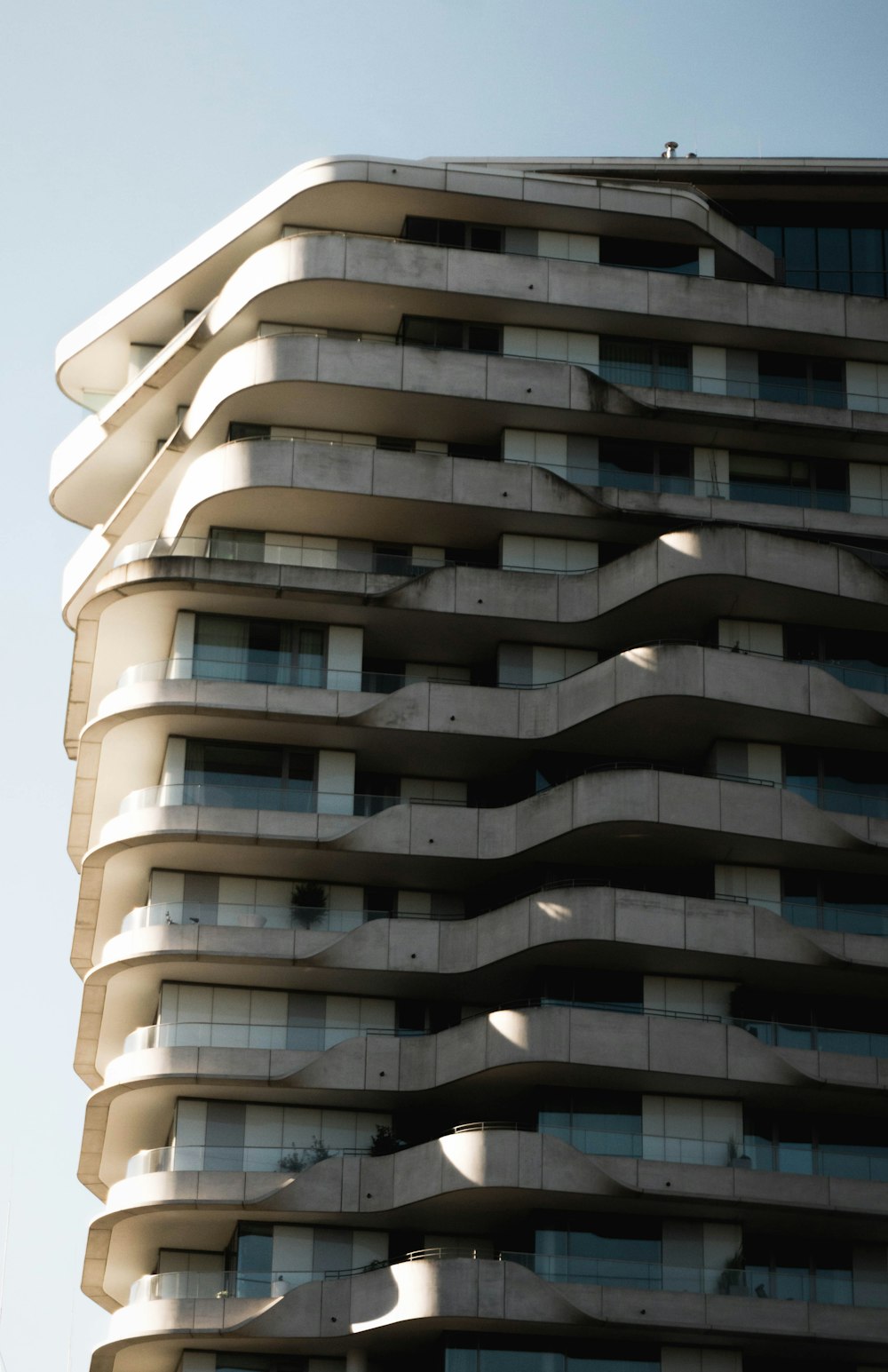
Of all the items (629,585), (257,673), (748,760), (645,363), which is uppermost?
(645,363)

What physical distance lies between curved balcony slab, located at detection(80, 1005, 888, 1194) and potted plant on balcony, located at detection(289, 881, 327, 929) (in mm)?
3521

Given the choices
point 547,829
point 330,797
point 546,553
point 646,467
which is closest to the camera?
point 547,829

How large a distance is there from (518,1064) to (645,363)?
71.3 ft

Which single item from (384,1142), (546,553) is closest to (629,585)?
(546,553)

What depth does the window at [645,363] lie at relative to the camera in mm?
64625

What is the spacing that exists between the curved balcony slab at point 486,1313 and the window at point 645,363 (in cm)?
2575

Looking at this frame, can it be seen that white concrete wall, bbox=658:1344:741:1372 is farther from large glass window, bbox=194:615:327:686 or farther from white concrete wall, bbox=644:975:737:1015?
large glass window, bbox=194:615:327:686

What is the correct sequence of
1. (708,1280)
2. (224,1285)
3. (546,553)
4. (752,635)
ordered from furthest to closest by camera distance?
(546,553) < (752,635) < (224,1285) < (708,1280)

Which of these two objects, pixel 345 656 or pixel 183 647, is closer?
pixel 183 647

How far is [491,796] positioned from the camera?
61.2 metres

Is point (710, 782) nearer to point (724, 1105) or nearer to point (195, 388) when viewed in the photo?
point (724, 1105)

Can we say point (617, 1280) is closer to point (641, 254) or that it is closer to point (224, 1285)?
point (224, 1285)

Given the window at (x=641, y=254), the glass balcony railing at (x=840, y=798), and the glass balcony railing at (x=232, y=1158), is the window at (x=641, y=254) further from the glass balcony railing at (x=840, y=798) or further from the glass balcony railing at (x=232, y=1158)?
the glass balcony railing at (x=232, y=1158)

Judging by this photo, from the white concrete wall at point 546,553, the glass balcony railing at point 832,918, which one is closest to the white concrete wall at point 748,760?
the glass balcony railing at point 832,918
